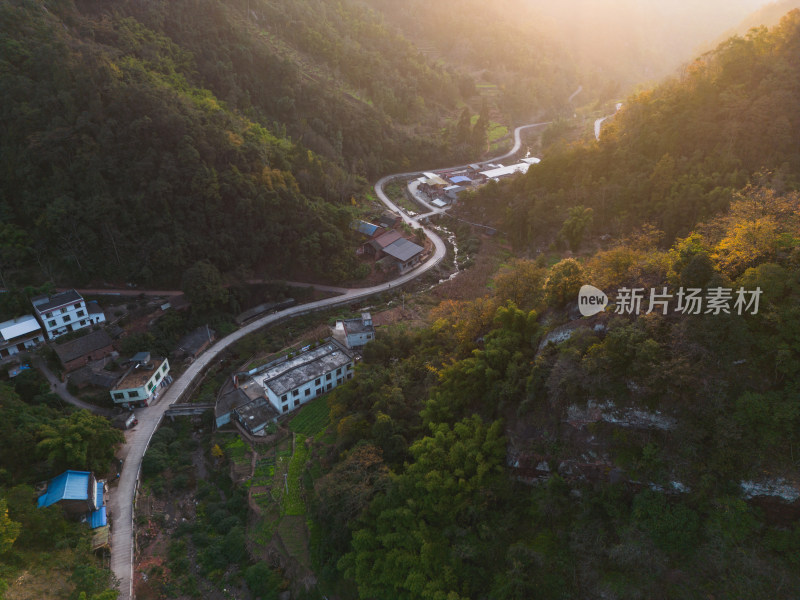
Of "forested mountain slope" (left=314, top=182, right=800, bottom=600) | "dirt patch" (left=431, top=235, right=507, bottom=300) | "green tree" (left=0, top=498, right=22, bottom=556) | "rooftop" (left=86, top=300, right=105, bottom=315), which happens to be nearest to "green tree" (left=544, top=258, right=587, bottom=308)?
"forested mountain slope" (left=314, top=182, right=800, bottom=600)

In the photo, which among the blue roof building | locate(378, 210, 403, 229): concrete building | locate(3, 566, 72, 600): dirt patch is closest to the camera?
locate(3, 566, 72, 600): dirt patch

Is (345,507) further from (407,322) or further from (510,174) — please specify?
(510,174)

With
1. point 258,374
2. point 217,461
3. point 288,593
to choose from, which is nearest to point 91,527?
point 217,461

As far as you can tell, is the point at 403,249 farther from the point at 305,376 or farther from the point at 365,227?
the point at 305,376

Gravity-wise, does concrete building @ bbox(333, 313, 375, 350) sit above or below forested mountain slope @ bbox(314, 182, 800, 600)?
below

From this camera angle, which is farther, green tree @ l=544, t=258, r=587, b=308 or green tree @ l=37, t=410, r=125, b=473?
green tree @ l=37, t=410, r=125, b=473

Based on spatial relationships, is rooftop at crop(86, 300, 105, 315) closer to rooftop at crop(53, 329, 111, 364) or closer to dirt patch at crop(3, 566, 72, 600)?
rooftop at crop(53, 329, 111, 364)

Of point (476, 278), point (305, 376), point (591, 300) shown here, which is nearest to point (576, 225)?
point (476, 278)
